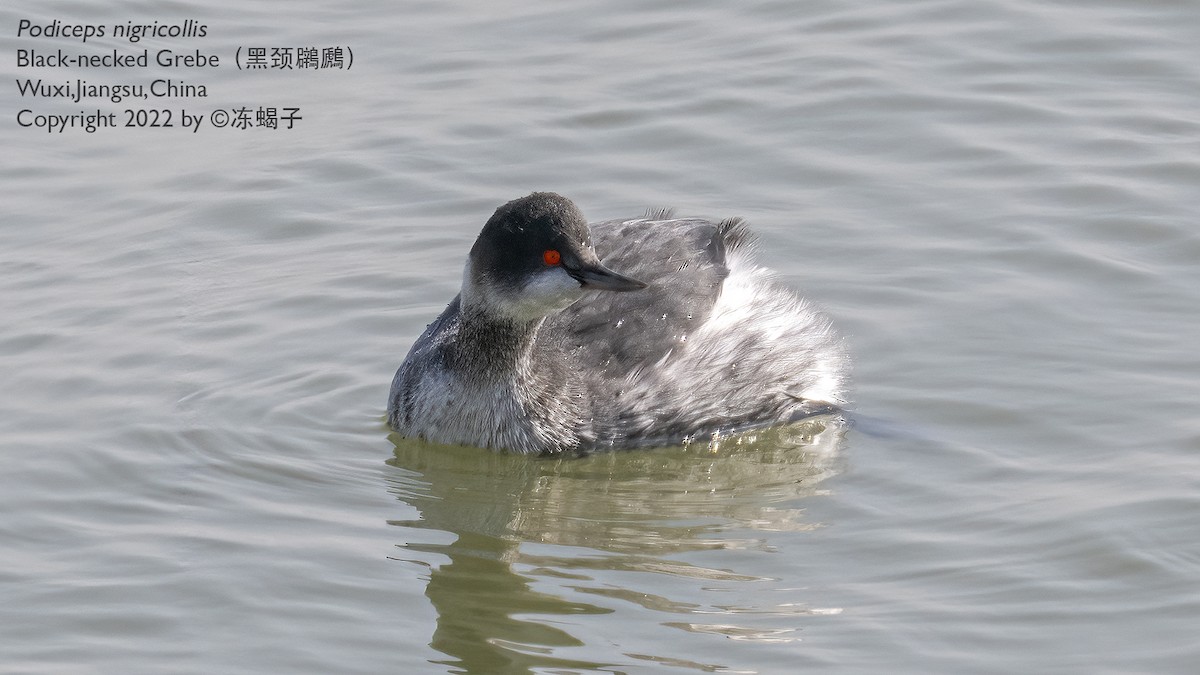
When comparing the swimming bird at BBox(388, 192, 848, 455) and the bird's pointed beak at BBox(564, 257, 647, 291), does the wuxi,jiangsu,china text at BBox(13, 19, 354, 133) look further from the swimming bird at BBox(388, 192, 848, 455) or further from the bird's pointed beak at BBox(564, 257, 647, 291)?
the bird's pointed beak at BBox(564, 257, 647, 291)

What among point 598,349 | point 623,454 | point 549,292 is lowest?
point 623,454

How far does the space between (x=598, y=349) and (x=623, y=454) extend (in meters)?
0.48

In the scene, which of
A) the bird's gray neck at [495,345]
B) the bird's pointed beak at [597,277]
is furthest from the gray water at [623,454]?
the bird's pointed beak at [597,277]

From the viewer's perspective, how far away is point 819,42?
12.2m

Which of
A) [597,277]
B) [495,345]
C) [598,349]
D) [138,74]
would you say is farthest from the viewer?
[138,74]

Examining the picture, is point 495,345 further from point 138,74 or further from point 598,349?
point 138,74

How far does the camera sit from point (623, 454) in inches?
322

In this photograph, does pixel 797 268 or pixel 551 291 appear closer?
pixel 551 291

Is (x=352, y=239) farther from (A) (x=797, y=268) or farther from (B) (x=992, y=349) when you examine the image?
A: (B) (x=992, y=349)

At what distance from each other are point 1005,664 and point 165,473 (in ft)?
11.5

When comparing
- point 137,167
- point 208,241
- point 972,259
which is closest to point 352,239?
point 208,241

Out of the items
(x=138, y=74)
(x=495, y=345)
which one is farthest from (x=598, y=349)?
(x=138, y=74)

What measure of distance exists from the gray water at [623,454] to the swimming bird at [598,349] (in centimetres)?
17

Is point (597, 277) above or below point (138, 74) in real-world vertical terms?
below
